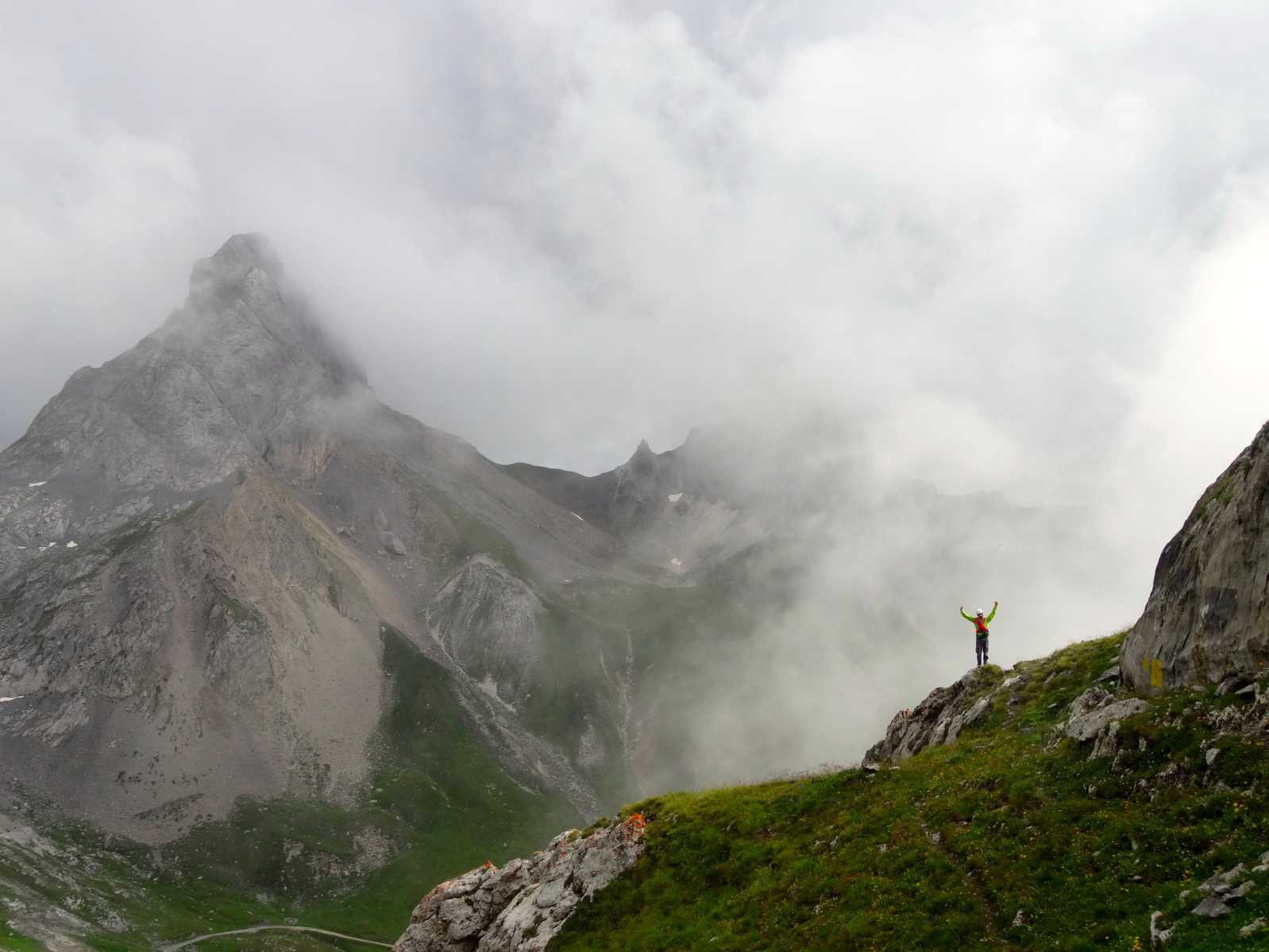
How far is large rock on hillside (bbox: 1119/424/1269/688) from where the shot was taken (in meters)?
25.3

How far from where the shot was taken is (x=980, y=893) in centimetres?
2425

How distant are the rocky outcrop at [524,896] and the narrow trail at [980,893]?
57.2 feet

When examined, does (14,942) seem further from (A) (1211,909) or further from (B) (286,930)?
(A) (1211,909)

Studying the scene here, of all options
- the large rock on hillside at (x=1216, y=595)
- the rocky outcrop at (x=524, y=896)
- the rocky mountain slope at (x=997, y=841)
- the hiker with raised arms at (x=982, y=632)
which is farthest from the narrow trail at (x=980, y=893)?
the hiker with raised arms at (x=982, y=632)

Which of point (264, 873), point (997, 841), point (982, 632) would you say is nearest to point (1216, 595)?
point (997, 841)

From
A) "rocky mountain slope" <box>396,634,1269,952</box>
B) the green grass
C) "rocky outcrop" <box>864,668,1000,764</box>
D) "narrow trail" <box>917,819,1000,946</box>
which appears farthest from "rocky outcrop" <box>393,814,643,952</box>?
the green grass

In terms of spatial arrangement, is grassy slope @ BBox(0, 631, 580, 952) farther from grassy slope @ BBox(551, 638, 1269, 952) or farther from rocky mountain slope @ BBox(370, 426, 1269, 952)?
rocky mountain slope @ BBox(370, 426, 1269, 952)

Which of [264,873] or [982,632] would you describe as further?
[264,873]

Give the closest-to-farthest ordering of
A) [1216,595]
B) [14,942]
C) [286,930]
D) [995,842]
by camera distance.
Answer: [995,842]
[1216,595]
[14,942]
[286,930]

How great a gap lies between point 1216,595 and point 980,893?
13.8 meters

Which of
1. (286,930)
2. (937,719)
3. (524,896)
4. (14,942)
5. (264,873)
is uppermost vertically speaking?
(937,719)

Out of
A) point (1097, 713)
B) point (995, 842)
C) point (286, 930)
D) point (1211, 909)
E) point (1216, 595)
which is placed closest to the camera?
point (1211, 909)

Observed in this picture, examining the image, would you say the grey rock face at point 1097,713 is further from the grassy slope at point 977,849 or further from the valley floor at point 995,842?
the grassy slope at point 977,849

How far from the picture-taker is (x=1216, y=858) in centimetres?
1972
